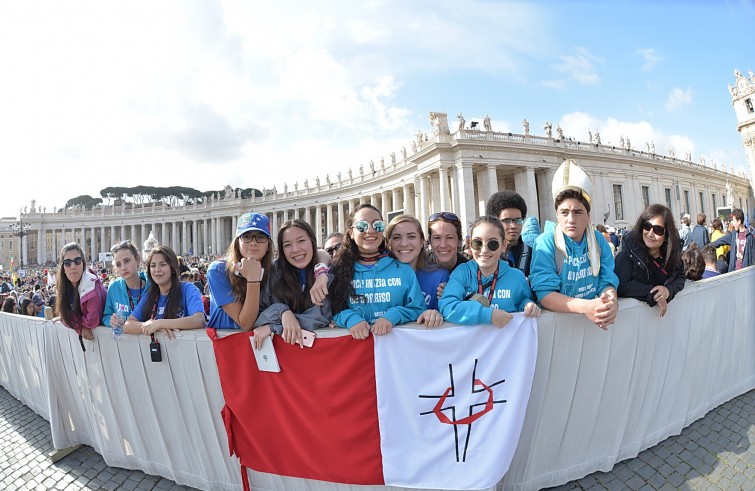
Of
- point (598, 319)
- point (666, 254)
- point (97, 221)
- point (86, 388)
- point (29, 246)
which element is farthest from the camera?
point (29, 246)

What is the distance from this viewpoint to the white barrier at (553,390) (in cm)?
307

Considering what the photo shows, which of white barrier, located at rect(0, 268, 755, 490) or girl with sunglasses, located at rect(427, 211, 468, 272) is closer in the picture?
white barrier, located at rect(0, 268, 755, 490)

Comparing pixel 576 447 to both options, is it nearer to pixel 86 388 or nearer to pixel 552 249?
pixel 552 249

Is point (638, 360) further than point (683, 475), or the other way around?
point (638, 360)

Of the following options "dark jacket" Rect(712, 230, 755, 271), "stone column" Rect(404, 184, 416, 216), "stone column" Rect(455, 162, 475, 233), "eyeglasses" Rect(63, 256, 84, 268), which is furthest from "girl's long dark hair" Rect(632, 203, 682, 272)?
"stone column" Rect(404, 184, 416, 216)

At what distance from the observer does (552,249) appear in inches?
131

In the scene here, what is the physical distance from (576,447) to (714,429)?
6.42 feet

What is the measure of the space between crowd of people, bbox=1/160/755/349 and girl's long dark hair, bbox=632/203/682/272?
12 mm

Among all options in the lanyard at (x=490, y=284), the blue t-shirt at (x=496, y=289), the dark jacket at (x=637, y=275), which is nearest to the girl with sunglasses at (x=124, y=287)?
the blue t-shirt at (x=496, y=289)

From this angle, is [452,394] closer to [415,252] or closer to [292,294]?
[415,252]

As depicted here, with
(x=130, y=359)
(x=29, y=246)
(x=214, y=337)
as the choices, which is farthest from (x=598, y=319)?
(x=29, y=246)

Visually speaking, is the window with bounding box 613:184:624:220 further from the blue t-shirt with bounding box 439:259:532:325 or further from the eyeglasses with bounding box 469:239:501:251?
the eyeglasses with bounding box 469:239:501:251

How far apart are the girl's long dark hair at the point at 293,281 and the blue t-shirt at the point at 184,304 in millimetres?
1234

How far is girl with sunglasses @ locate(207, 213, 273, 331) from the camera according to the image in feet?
9.70
